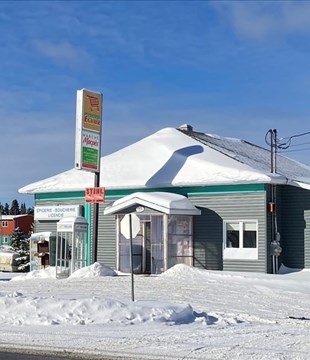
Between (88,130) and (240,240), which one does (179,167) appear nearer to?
(88,130)

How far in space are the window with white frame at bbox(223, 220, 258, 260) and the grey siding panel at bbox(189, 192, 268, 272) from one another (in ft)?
0.58

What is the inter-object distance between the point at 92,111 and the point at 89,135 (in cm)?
101

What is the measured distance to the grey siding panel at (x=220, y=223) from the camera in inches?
1061

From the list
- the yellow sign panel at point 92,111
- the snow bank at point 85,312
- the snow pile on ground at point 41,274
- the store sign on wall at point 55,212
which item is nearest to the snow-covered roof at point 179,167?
the store sign on wall at point 55,212

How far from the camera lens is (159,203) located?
1075 inches

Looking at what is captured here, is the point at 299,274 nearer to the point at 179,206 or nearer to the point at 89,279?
the point at 179,206

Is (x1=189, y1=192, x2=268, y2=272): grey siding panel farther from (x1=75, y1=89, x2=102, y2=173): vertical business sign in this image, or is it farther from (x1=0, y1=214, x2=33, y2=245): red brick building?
(x1=0, y1=214, x2=33, y2=245): red brick building

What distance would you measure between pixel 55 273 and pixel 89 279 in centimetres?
384

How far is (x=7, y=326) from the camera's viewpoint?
45.4 ft

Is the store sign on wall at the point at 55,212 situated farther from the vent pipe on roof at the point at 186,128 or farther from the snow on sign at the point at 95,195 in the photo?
the vent pipe on roof at the point at 186,128

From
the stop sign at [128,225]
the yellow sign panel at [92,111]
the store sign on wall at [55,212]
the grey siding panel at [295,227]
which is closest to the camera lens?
the stop sign at [128,225]

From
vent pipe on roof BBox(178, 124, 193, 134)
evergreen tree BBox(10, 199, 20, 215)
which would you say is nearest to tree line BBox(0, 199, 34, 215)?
evergreen tree BBox(10, 199, 20, 215)

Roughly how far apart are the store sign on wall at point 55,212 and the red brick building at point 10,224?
2827 inches

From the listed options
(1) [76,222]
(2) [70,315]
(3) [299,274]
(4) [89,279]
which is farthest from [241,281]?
(2) [70,315]
